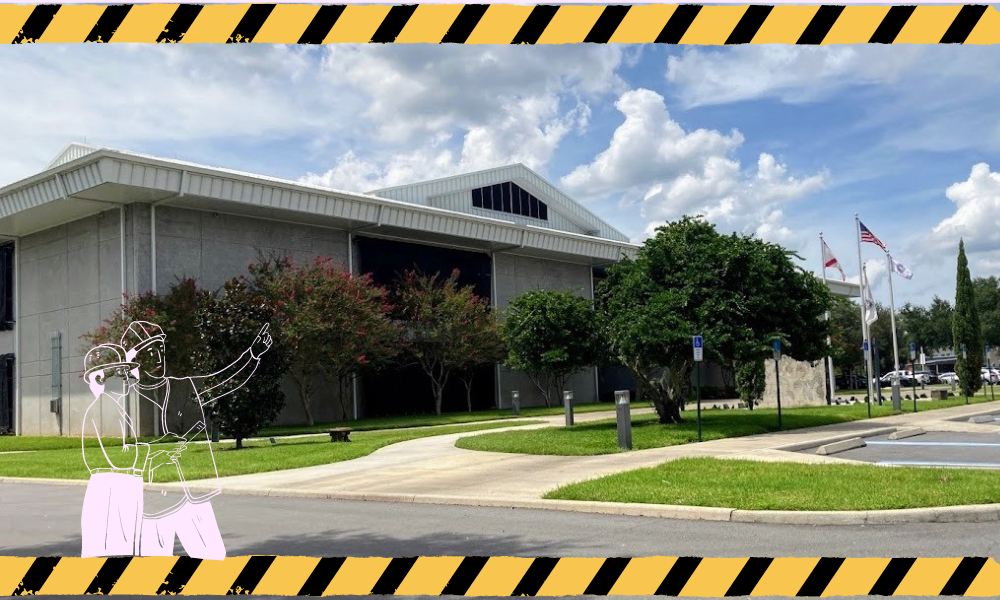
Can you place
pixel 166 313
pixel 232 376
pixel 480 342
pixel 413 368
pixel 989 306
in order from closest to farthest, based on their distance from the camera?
pixel 232 376 < pixel 166 313 < pixel 480 342 < pixel 413 368 < pixel 989 306

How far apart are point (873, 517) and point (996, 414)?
22.7 metres

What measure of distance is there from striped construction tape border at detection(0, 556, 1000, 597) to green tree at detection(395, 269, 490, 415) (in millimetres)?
33011

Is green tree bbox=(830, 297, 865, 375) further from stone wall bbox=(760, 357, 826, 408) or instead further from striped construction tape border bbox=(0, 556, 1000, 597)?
striped construction tape border bbox=(0, 556, 1000, 597)

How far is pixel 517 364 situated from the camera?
85.1ft

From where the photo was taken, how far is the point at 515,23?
11.3 feet

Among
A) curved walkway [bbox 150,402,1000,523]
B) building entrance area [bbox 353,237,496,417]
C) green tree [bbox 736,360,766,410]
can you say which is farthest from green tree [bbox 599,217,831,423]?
building entrance area [bbox 353,237,496,417]

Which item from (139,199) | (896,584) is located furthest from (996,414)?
(139,199)

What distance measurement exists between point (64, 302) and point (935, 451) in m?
32.4

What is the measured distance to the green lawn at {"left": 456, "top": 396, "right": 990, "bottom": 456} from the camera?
19500 millimetres

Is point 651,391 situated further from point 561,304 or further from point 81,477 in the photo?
point 81,477

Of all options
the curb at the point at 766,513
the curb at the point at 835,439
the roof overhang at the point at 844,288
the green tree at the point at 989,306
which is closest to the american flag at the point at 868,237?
the curb at the point at 835,439

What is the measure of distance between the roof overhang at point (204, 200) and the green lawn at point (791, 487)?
2316 centimetres

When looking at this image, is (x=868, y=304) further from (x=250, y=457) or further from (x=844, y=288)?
(x=844, y=288)

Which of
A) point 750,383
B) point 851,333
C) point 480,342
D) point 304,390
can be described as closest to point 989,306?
point 851,333
